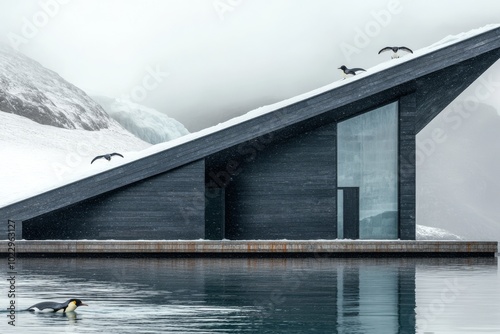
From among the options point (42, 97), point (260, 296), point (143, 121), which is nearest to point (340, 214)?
point (260, 296)

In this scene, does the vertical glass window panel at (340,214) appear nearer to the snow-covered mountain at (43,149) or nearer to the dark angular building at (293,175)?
the dark angular building at (293,175)

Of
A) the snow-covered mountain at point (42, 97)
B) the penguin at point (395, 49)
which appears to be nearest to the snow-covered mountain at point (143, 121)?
the snow-covered mountain at point (42, 97)

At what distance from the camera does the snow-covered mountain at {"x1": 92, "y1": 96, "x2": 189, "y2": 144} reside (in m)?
159

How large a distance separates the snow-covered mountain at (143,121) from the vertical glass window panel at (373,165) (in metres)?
122

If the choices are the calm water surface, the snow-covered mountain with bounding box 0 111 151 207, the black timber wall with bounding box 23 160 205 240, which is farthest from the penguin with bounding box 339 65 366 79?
the snow-covered mountain with bounding box 0 111 151 207

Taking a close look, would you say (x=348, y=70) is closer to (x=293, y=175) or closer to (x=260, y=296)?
(x=293, y=175)

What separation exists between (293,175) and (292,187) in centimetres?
39

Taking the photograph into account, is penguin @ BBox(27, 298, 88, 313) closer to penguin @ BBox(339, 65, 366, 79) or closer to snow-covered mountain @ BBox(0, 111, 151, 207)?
penguin @ BBox(339, 65, 366, 79)

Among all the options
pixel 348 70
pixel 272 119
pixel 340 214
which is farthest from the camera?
pixel 348 70

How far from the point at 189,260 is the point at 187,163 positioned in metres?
4.95

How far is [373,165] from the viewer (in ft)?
112

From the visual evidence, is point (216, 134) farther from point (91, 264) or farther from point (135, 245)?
point (91, 264)

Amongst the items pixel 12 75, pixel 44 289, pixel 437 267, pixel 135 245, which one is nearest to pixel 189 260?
pixel 135 245

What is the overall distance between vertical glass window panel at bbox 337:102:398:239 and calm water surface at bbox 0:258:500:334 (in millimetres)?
6818
